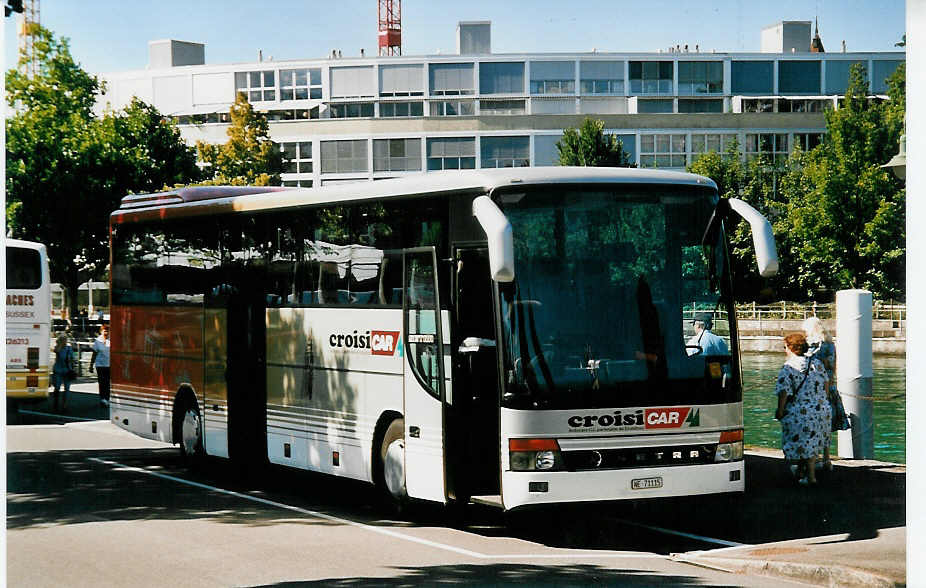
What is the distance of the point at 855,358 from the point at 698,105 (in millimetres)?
68574

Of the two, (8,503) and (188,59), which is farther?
(188,59)

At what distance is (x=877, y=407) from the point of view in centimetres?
3438

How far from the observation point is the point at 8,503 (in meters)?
14.0

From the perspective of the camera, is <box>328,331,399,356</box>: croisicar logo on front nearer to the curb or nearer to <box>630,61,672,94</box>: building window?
the curb

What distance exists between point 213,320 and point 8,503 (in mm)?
3569

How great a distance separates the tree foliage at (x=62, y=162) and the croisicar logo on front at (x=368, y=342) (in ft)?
70.2

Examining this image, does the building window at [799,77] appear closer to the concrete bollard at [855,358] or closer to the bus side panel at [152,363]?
the bus side panel at [152,363]

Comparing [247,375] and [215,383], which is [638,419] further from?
[215,383]

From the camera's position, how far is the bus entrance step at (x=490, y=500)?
1127 centimetres

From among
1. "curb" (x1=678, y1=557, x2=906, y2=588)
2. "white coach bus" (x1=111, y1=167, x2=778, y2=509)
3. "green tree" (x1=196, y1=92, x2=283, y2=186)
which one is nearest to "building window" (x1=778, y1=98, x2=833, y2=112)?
"green tree" (x1=196, y1=92, x2=283, y2=186)
